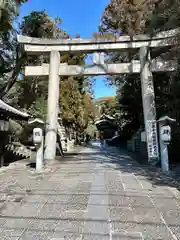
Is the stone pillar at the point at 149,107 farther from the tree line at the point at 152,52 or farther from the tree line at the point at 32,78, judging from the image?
the tree line at the point at 32,78

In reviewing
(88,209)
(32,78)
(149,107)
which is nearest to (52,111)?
(149,107)

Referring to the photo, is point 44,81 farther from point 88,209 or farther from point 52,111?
point 88,209

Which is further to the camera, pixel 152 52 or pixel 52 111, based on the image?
pixel 152 52

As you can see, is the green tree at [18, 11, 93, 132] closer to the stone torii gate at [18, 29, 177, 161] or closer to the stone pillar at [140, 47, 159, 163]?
the stone torii gate at [18, 29, 177, 161]

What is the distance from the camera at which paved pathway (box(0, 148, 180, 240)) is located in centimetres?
263

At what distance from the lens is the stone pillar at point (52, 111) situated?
8.25 meters

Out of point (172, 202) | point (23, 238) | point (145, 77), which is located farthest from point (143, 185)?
point (145, 77)

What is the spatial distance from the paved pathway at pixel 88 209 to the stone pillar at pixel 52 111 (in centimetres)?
270

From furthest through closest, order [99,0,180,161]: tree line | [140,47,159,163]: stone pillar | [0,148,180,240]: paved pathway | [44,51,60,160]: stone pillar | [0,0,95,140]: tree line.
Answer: [0,0,95,140]: tree line
[44,51,60,160]: stone pillar
[140,47,159,163]: stone pillar
[99,0,180,161]: tree line
[0,148,180,240]: paved pathway

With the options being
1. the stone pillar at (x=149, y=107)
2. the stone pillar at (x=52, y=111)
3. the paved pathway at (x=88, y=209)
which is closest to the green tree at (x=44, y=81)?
the stone pillar at (x=52, y=111)

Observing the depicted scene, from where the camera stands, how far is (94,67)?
29.2 ft

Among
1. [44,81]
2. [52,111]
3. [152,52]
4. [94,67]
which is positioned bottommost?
[52,111]

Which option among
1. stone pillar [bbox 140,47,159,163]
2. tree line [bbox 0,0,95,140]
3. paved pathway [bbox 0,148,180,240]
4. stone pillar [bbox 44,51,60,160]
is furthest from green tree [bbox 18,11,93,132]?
paved pathway [bbox 0,148,180,240]

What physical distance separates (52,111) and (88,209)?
18.1 feet
